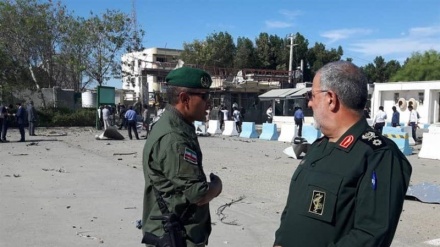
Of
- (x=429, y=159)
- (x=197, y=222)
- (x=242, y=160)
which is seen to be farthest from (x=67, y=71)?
(x=197, y=222)

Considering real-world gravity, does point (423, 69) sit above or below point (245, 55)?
below

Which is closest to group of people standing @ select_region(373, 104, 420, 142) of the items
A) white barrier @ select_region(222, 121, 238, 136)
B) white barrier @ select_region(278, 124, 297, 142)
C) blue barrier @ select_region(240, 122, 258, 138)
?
white barrier @ select_region(278, 124, 297, 142)

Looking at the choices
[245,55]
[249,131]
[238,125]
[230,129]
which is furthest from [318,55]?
[249,131]

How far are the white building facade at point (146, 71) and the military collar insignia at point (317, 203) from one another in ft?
56.9

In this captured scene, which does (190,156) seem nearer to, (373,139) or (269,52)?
(373,139)

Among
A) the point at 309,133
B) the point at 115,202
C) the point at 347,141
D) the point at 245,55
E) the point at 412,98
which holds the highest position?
the point at 245,55

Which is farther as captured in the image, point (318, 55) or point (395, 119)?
point (318, 55)

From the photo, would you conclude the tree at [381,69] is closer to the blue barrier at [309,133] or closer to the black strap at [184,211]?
the blue barrier at [309,133]

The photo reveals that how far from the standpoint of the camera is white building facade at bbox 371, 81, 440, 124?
34656 mm

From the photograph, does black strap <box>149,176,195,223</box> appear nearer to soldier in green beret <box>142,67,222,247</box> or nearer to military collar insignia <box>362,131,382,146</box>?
soldier in green beret <box>142,67,222,247</box>

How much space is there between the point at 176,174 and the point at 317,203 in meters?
0.89

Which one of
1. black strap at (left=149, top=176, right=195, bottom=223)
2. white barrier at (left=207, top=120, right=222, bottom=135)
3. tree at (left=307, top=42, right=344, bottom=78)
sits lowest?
white barrier at (left=207, top=120, right=222, bottom=135)

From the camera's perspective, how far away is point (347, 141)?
189cm

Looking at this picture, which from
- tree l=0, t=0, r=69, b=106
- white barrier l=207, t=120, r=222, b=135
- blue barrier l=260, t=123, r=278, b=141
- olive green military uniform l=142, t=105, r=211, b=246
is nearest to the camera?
olive green military uniform l=142, t=105, r=211, b=246
